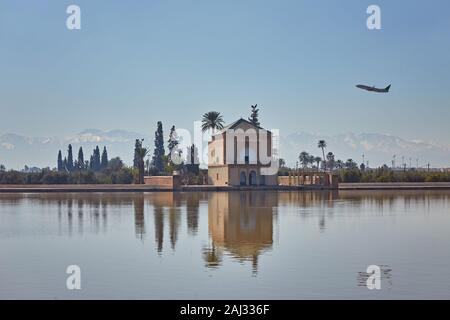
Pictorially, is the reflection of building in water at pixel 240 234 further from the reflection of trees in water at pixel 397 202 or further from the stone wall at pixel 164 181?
the stone wall at pixel 164 181

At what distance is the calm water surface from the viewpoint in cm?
1016

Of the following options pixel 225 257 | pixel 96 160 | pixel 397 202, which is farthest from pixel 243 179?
pixel 96 160

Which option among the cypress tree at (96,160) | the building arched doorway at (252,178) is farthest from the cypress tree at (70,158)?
the building arched doorway at (252,178)

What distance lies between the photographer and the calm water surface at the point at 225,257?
33.3ft

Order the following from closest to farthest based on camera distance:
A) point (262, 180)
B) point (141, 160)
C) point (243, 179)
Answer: point (243, 179), point (262, 180), point (141, 160)

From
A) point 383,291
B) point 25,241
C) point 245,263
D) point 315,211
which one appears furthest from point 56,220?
point 383,291

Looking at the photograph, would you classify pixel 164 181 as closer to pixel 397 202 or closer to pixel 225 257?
pixel 397 202

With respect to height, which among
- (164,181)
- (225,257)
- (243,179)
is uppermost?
(243,179)

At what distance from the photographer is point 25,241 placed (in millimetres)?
16141

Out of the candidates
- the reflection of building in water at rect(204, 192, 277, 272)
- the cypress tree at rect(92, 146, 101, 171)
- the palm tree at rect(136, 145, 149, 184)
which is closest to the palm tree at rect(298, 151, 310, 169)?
the cypress tree at rect(92, 146, 101, 171)

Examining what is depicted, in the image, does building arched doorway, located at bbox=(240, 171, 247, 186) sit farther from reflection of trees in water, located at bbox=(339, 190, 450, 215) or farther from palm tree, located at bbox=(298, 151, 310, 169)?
palm tree, located at bbox=(298, 151, 310, 169)

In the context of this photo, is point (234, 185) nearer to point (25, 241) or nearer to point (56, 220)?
point (56, 220)

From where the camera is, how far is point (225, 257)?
43.6 ft

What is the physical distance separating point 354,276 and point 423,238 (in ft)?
19.6
